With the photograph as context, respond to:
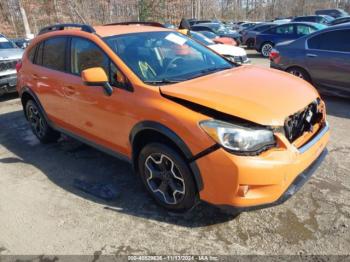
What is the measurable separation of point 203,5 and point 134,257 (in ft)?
134

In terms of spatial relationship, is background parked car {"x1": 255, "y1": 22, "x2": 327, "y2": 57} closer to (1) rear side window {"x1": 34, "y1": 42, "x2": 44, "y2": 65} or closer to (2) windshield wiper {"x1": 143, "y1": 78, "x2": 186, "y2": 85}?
(1) rear side window {"x1": 34, "y1": 42, "x2": 44, "y2": 65}

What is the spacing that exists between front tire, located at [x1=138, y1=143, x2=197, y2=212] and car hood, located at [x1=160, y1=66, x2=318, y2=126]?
21.6 inches


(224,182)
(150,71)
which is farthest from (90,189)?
(224,182)

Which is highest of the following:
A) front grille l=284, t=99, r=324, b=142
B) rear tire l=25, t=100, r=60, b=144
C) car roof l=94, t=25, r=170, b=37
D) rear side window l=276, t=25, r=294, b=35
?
car roof l=94, t=25, r=170, b=37

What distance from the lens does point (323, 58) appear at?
6754mm

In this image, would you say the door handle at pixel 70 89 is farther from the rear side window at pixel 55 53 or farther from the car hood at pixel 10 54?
the car hood at pixel 10 54

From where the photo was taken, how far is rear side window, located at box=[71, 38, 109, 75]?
11.9 ft

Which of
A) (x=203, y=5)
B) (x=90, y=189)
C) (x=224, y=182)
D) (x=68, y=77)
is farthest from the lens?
(x=203, y=5)

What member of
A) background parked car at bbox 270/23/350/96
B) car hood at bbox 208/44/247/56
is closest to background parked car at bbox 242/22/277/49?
car hood at bbox 208/44/247/56

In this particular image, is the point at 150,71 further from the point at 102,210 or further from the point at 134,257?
the point at 134,257

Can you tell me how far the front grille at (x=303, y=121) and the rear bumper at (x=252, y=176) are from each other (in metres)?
0.15

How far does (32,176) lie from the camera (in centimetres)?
429

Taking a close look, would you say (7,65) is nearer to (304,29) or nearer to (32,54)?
(32,54)

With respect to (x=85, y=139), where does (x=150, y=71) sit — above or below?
above
